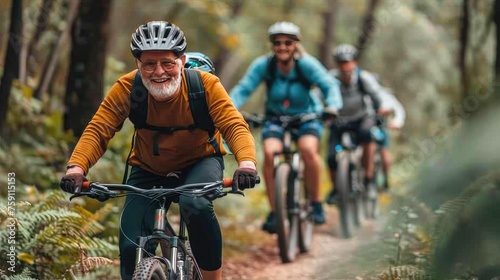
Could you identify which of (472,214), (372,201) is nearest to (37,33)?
(372,201)

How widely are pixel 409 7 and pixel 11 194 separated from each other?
1676 cm

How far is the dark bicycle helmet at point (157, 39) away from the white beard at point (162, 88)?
0.18m

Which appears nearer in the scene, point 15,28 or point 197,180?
point 197,180

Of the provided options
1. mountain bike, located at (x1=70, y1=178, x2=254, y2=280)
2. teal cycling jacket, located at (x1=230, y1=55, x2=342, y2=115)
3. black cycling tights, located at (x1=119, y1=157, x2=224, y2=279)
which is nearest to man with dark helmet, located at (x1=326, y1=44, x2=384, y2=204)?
teal cycling jacket, located at (x1=230, y1=55, x2=342, y2=115)

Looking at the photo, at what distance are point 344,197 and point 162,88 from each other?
21.9 ft

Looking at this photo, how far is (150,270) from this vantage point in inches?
182

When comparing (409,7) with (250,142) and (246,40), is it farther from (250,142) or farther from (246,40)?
(250,142)

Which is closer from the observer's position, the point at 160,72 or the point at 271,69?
the point at 160,72

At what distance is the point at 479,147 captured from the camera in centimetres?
564

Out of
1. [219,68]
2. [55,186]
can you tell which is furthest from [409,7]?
[55,186]

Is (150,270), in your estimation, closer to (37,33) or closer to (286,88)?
(286,88)

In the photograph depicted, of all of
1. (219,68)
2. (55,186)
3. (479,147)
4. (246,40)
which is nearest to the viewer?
(479,147)

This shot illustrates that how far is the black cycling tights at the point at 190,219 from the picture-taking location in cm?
518

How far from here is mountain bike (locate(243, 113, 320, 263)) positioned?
30.5 feet
